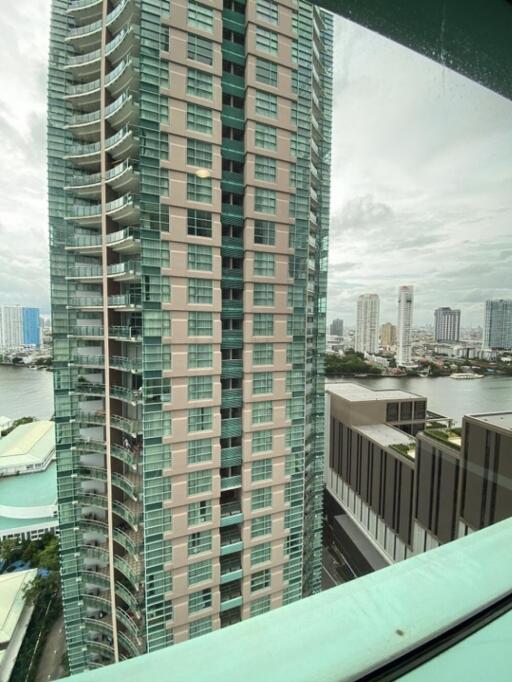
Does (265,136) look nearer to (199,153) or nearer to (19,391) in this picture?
(199,153)

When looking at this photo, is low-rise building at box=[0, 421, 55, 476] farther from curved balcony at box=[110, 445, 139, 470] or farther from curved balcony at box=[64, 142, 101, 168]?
curved balcony at box=[64, 142, 101, 168]

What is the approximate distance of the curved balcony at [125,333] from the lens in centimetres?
349

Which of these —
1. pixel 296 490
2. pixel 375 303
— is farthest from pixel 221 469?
pixel 375 303

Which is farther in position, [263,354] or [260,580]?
[260,580]

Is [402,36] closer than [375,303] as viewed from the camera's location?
Yes

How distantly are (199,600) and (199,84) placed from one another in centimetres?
580

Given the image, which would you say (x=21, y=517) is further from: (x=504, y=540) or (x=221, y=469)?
(x=504, y=540)

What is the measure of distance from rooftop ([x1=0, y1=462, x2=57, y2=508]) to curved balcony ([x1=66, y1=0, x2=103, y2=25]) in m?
5.80

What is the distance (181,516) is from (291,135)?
462cm

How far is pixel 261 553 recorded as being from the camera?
393cm

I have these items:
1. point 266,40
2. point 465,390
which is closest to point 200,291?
point 465,390

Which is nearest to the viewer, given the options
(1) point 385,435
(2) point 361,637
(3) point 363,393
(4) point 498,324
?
(2) point 361,637

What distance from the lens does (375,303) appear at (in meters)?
2.23

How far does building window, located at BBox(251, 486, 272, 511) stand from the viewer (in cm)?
386
